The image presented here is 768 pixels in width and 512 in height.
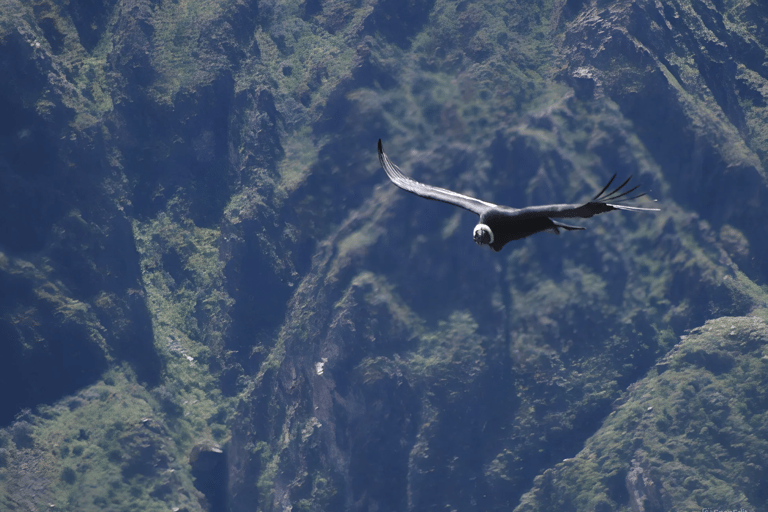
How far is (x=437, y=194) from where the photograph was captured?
181ft

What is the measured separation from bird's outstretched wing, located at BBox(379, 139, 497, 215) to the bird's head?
2421 millimetres

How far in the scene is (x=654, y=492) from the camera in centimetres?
19212

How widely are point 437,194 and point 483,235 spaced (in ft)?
25.7

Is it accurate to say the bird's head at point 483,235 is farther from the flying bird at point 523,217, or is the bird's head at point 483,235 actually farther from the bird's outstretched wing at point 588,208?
the bird's outstretched wing at point 588,208

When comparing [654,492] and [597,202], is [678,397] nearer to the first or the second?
[654,492]

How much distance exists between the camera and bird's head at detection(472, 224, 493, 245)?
156 ft

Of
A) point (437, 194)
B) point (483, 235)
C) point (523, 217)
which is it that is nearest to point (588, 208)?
point (523, 217)

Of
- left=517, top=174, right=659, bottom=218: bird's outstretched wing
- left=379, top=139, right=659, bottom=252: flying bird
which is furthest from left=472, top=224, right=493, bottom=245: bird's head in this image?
left=517, top=174, right=659, bottom=218: bird's outstretched wing

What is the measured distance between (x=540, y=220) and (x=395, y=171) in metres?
13.2

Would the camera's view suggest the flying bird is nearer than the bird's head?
Yes

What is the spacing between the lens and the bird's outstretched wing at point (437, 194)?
2055 inches

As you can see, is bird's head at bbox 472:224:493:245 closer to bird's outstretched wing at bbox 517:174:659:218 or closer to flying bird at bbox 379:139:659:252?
flying bird at bbox 379:139:659:252

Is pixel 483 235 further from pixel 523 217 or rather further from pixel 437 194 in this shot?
pixel 437 194

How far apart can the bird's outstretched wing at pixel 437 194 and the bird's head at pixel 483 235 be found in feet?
7.94
